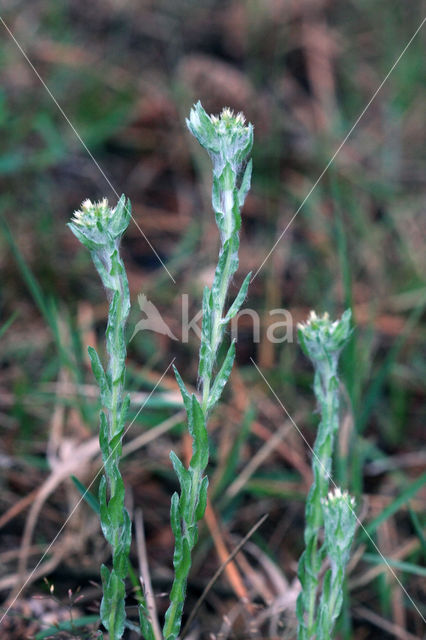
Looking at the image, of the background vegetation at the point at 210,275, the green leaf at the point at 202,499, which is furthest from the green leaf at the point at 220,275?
the background vegetation at the point at 210,275

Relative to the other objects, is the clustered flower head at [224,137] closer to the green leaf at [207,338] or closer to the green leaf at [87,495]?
the green leaf at [207,338]

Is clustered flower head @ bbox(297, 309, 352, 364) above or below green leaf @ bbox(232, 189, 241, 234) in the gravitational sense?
below

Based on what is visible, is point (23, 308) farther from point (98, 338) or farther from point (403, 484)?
point (403, 484)

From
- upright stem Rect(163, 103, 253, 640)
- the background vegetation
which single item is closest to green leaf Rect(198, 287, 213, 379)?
upright stem Rect(163, 103, 253, 640)

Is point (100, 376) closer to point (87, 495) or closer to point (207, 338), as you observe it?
point (207, 338)

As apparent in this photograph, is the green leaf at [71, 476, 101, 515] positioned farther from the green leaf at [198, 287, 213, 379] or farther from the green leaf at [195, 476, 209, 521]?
the green leaf at [198, 287, 213, 379]

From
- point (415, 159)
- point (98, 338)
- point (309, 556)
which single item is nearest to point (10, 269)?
point (98, 338)
